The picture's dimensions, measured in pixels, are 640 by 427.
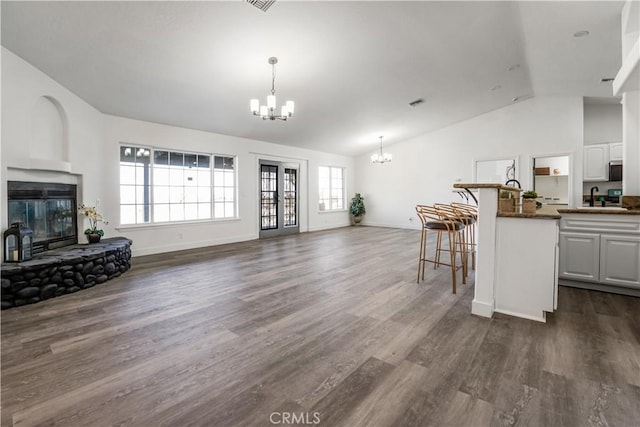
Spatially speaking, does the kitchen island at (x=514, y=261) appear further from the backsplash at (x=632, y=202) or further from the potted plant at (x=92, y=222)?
the potted plant at (x=92, y=222)

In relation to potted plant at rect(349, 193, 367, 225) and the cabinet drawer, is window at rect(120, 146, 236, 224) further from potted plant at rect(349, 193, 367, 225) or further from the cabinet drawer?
the cabinet drawer

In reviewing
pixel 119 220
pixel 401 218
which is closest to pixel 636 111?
pixel 401 218

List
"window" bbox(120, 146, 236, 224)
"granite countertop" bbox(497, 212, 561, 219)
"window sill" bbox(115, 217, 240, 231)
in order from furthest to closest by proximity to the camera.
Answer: "window" bbox(120, 146, 236, 224)
"window sill" bbox(115, 217, 240, 231)
"granite countertop" bbox(497, 212, 561, 219)

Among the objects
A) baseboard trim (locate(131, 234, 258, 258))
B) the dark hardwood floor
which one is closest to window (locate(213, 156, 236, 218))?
baseboard trim (locate(131, 234, 258, 258))

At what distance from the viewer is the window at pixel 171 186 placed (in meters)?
5.39

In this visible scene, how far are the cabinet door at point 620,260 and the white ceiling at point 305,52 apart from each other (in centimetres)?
260

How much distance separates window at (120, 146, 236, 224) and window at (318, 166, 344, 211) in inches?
131

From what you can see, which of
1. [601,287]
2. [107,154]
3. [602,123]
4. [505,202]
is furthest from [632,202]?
[107,154]

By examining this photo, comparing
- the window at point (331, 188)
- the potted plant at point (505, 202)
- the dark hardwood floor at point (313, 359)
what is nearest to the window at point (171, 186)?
the dark hardwood floor at point (313, 359)

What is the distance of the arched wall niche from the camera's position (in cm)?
369

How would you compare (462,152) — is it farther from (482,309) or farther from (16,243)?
(16,243)

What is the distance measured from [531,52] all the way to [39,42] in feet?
21.5

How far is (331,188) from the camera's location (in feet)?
32.3

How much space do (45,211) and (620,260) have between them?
6.93m
